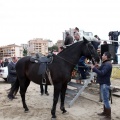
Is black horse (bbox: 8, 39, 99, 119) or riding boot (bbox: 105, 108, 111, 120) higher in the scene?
black horse (bbox: 8, 39, 99, 119)

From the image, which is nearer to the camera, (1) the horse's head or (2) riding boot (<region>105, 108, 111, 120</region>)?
(2) riding boot (<region>105, 108, 111, 120</region>)

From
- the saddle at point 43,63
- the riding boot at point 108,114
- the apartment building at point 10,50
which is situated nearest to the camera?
the riding boot at point 108,114

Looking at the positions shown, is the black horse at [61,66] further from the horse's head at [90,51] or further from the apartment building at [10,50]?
the apartment building at [10,50]

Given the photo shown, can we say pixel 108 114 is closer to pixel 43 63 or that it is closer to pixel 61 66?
pixel 61 66

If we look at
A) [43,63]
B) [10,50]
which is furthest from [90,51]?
[10,50]

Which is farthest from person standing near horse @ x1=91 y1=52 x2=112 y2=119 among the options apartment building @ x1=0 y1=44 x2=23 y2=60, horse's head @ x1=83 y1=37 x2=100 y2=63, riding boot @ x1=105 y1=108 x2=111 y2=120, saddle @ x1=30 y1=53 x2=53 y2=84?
apartment building @ x1=0 y1=44 x2=23 y2=60

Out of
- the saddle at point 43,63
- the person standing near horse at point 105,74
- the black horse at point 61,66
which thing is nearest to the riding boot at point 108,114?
the person standing near horse at point 105,74

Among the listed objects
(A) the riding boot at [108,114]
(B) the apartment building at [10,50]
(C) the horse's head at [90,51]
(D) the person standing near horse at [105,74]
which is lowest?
(A) the riding boot at [108,114]

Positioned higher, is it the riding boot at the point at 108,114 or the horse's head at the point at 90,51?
the horse's head at the point at 90,51

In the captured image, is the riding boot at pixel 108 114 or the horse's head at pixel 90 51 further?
the horse's head at pixel 90 51

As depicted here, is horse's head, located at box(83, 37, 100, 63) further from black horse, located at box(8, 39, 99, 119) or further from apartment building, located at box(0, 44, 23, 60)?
apartment building, located at box(0, 44, 23, 60)

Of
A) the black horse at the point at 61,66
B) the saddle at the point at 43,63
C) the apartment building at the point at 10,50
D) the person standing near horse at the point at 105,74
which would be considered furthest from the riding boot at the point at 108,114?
the apartment building at the point at 10,50

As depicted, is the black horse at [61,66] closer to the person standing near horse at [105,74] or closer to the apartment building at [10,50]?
the person standing near horse at [105,74]

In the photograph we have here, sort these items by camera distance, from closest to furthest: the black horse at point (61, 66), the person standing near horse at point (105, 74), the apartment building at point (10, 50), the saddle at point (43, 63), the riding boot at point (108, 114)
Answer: the person standing near horse at point (105, 74)
the riding boot at point (108, 114)
the black horse at point (61, 66)
the saddle at point (43, 63)
the apartment building at point (10, 50)
